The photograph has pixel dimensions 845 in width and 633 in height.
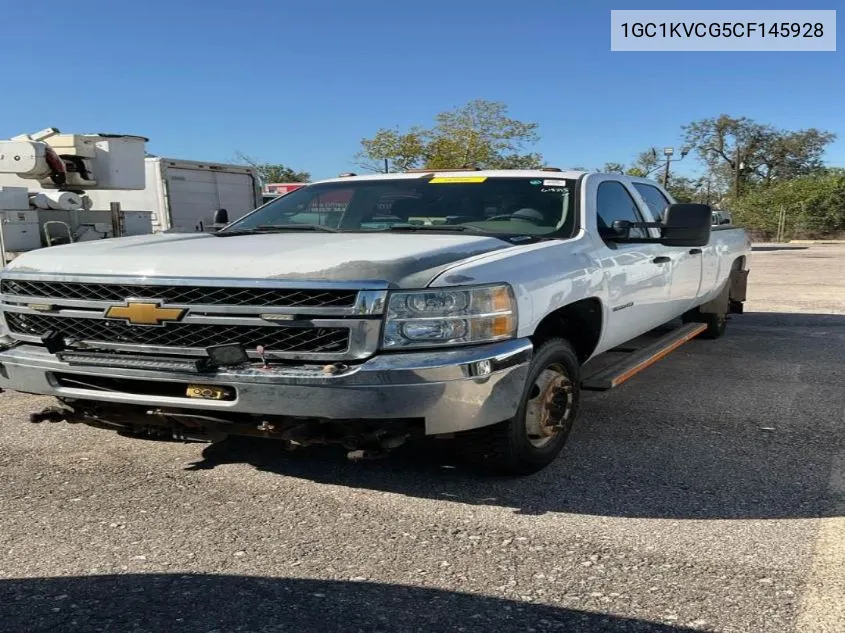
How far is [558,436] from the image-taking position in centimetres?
396

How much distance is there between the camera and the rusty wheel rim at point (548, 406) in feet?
12.2

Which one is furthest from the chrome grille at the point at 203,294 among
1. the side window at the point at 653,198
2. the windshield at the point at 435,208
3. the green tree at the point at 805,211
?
the green tree at the point at 805,211

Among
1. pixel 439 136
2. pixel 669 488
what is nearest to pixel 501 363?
pixel 669 488

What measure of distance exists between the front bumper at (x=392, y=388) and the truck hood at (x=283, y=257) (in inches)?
14.6

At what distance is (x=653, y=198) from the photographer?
6.11 m

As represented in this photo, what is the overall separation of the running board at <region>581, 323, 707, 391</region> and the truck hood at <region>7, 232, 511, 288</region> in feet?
3.55

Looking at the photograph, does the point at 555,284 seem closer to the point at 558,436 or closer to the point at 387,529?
the point at 558,436

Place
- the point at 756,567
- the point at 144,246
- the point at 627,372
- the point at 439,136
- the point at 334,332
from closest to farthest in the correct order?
1. the point at 756,567
2. the point at 334,332
3. the point at 144,246
4. the point at 627,372
5. the point at 439,136

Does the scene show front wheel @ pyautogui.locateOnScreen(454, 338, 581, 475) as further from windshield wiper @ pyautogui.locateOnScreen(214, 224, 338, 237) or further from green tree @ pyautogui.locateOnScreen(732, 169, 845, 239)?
green tree @ pyautogui.locateOnScreen(732, 169, 845, 239)

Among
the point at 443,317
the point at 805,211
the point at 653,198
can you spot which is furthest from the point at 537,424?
the point at 805,211

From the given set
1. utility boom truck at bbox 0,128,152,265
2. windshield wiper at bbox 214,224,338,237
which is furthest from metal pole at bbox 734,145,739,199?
windshield wiper at bbox 214,224,338,237

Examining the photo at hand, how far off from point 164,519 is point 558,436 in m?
2.00

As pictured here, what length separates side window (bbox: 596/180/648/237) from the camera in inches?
184

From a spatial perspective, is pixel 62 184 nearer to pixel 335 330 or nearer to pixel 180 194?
pixel 180 194
